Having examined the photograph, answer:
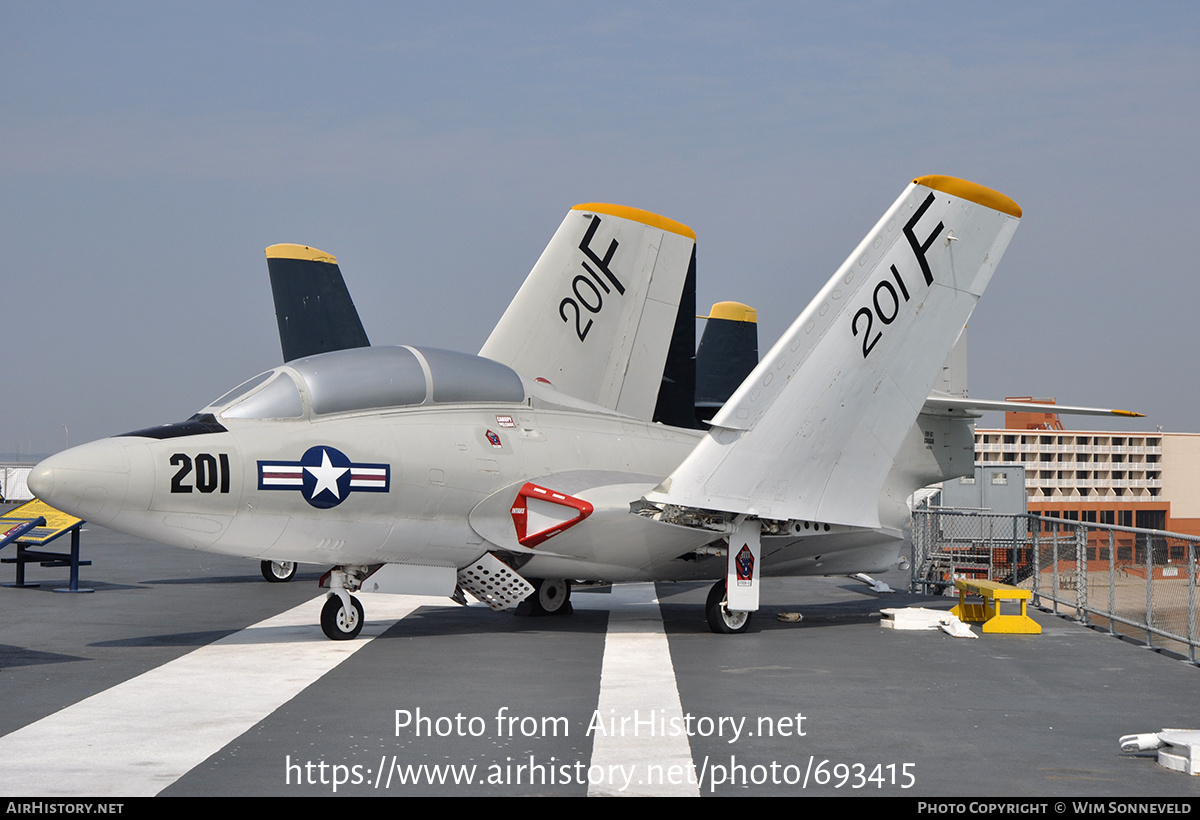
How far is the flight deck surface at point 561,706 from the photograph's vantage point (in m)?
6.29

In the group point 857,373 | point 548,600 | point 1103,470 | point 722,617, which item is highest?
point 857,373

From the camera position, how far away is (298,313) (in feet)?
70.9

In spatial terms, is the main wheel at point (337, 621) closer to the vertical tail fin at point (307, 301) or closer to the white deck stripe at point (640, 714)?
the white deck stripe at point (640, 714)

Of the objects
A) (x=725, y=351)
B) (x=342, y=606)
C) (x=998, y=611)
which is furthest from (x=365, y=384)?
(x=725, y=351)

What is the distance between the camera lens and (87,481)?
9.88m

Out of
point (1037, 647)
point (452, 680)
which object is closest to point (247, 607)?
point (452, 680)

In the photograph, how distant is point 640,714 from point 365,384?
16.6 feet

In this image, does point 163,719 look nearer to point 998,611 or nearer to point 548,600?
point 548,600

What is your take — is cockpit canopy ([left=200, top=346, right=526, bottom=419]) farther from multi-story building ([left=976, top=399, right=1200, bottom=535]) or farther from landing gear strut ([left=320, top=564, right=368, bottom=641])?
multi-story building ([left=976, top=399, right=1200, bottom=535])

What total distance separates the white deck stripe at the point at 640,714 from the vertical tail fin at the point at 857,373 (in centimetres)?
171

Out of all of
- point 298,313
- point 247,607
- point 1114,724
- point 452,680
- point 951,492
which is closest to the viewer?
point 1114,724

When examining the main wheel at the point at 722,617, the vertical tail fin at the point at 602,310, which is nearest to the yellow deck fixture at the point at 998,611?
the main wheel at the point at 722,617

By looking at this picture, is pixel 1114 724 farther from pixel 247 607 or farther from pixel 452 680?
pixel 247 607

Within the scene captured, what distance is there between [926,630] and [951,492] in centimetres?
2038
